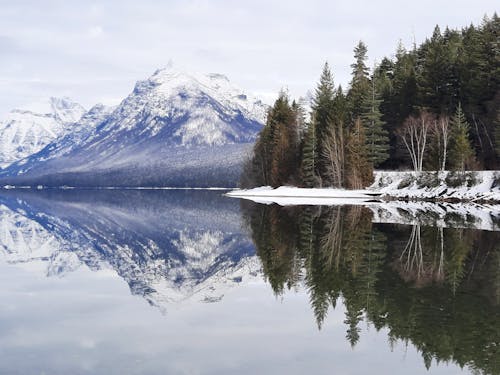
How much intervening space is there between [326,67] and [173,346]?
113 meters

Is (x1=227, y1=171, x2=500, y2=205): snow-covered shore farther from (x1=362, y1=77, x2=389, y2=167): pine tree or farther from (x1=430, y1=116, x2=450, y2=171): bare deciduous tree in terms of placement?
(x1=362, y1=77, x2=389, y2=167): pine tree

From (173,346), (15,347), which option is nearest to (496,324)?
(173,346)

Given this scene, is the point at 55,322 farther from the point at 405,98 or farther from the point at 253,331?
the point at 405,98

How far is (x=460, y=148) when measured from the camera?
79.8 meters

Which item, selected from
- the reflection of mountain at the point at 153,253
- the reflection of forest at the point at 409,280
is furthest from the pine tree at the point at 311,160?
the reflection of forest at the point at 409,280

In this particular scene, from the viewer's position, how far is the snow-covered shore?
76.7m

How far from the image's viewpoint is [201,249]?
116ft

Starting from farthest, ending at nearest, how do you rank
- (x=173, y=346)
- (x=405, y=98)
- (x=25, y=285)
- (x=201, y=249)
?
(x=405, y=98) < (x=201, y=249) < (x=25, y=285) < (x=173, y=346)

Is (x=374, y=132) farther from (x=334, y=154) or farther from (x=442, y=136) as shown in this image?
(x=442, y=136)

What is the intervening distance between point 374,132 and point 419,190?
48.2ft

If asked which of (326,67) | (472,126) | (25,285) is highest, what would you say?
(326,67)

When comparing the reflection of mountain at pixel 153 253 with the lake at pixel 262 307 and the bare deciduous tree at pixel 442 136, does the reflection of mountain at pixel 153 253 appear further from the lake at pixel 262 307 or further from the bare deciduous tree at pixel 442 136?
the bare deciduous tree at pixel 442 136

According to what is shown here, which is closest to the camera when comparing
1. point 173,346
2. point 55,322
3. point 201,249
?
point 173,346

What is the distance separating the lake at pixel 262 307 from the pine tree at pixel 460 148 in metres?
47.7
